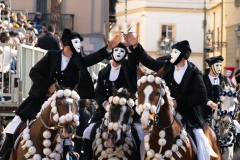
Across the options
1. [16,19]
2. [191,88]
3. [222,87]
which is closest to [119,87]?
[191,88]

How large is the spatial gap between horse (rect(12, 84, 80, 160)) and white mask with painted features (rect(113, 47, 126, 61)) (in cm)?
201

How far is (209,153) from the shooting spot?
563 inches

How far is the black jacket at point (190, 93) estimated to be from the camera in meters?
14.2

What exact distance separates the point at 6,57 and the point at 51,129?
6.38 meters

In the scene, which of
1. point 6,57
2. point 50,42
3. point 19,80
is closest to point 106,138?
point 19,80

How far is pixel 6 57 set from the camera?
19.3 metres

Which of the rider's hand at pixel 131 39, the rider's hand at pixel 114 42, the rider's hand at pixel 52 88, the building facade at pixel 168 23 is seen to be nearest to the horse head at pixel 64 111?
the rider's hand at pixel 52 88

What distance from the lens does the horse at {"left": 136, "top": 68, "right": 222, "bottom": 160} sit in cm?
1262

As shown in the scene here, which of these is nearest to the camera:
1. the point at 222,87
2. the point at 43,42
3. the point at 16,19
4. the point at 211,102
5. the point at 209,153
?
the point at 209,153

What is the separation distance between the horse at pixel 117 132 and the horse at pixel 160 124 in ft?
1.92

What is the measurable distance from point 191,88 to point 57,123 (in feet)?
8.80

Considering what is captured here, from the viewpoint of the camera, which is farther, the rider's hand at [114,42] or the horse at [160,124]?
the rider's hand at [114,42]

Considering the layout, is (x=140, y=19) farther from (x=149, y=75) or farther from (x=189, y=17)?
(x=149, y=75)

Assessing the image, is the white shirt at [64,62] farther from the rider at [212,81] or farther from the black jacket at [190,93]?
the rider at [212,81]
